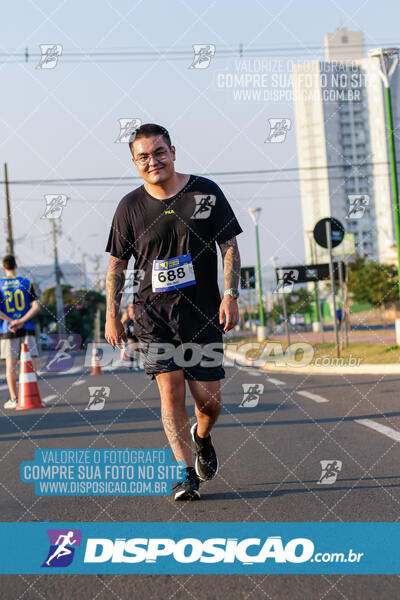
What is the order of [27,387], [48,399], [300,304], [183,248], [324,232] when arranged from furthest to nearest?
[300,304] < [324,232] < [48,399] < [27,387] < [183,248]

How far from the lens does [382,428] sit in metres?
6.61

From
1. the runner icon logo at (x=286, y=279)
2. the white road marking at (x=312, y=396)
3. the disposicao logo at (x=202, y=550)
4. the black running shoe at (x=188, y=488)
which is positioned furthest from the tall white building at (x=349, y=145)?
the disposicao logo at (x=202, y=550)

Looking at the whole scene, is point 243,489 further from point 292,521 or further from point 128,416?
point 128,416

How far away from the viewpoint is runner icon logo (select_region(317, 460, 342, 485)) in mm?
4658

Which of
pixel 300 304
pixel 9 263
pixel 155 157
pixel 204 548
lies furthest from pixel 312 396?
pixel 300 304

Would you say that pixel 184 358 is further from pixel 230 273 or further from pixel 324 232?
pixel 324 232

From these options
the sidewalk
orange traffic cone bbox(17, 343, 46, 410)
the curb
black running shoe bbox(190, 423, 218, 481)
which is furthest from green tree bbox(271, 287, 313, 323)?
black running shoe bbox(190, 423, 218, 481)

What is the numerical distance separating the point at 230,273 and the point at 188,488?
121cm

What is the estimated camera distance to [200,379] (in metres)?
4.47

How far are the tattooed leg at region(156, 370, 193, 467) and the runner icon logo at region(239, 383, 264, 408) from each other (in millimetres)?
4651

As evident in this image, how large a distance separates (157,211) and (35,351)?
20.4 feet

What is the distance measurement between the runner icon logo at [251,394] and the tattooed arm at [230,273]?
15.8 ft

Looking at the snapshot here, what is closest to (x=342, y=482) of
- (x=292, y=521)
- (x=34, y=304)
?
(x=292, y=521)

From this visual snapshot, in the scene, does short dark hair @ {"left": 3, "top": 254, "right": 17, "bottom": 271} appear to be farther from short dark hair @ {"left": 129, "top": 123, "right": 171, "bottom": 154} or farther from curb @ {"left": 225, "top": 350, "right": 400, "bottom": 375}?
curb @ {"left": 225, "top": 350, "right": 400, "bottom": 375}
